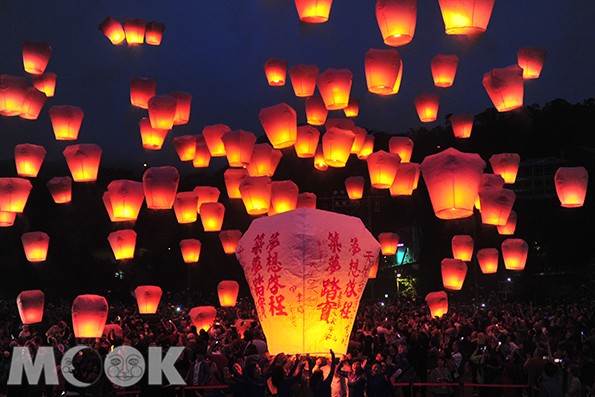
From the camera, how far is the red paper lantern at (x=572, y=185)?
16.5m

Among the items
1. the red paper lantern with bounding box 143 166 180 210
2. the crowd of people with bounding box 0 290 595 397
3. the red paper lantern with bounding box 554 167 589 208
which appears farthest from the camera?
the red paper lantern with bounding box 554 167 589 208

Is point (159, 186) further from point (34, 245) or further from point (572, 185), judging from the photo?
point (572, 185)

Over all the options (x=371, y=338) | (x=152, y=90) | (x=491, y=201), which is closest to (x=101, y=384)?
(x=371, y=338)

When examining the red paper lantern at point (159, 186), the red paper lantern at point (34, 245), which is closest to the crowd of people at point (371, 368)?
the red paper lantern at point (159, 186)

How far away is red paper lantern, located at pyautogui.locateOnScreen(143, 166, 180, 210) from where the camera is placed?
16281mm

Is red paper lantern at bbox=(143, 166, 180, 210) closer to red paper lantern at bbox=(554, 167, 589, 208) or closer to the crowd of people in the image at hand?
the crowd of people

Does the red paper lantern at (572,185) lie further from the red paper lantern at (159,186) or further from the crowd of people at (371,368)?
the red paper lantern at (159,186)

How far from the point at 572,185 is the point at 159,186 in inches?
338

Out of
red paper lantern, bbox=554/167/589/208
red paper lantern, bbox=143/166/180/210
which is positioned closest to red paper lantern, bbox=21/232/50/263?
red paper lantern, bbox=143/166/180/210

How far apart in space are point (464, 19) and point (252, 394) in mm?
6136

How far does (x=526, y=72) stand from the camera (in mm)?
16688

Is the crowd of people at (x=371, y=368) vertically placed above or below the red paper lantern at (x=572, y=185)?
below

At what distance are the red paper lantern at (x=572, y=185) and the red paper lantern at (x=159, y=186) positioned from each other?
802 centimetres

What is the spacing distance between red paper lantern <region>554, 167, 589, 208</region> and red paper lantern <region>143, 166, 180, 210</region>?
26.3 ft
